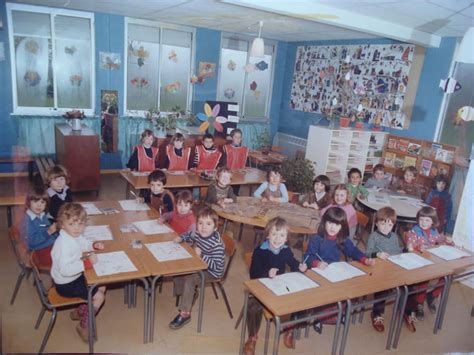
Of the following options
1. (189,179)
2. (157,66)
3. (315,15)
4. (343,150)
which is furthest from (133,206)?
(157,66)

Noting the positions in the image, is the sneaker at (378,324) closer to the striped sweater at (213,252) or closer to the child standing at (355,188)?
the striped sweater at (213,252)

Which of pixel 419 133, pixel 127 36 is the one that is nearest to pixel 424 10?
pixel 419 133

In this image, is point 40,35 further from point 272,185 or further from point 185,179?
point 272,185

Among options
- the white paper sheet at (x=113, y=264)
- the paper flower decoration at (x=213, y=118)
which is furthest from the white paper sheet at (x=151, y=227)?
the paper flower decoration at (x=213, y=118)

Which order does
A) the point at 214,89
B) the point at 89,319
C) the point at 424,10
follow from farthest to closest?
the point at 214,89
the point at 424,10
the point at 89,319

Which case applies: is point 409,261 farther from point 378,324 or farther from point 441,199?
point 441,199

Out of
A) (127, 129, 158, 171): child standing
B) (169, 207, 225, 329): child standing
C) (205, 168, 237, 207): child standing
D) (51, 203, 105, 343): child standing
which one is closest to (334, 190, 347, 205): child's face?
(205, 168, 237, 207): child standing

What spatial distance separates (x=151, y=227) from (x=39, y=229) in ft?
Answer: 2.67

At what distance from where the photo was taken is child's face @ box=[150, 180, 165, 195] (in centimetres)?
367

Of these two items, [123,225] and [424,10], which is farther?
[424,10]

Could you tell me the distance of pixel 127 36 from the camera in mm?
6398

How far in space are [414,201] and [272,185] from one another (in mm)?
1737

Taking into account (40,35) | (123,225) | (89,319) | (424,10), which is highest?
(424,10)

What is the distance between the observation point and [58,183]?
3.40 meters
